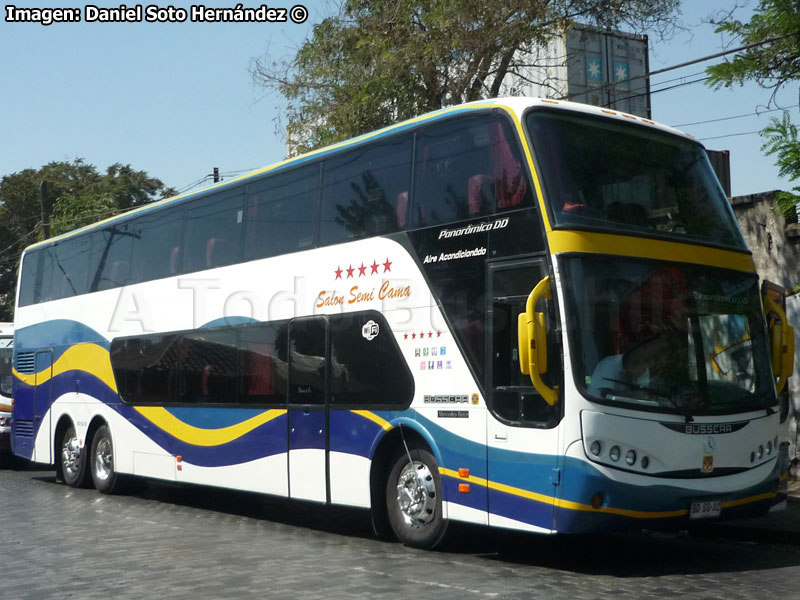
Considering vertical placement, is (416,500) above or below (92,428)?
below

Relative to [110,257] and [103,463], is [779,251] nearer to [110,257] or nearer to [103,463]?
[110,257]

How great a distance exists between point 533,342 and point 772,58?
24.2ft

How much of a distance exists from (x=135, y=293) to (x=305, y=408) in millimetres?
5210

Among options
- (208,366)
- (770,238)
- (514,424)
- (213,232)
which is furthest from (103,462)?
(770,238)

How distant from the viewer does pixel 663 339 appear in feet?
30.5

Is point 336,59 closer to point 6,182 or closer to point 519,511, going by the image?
point 519,511

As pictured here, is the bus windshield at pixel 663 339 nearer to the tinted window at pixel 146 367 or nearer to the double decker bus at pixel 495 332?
the double decker bus at pixel 495 332

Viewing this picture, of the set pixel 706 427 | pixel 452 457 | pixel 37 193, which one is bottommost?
pixel 452 457

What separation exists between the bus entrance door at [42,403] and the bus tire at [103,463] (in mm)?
1876

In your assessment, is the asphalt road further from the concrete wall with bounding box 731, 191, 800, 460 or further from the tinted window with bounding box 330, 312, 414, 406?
the concrete wall with bounding box 731, 191, 800, 460

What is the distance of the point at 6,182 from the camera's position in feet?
174

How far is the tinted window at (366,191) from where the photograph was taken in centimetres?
1122

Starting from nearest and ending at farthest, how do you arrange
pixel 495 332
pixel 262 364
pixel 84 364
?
1. pixel 495 332
2. pixel 262 364
3. pixel 84 364

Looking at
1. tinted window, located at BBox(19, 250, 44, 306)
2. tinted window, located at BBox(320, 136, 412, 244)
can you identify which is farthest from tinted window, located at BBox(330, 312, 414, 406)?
tinted window, located at BBox(19, 250, 44, 306)
